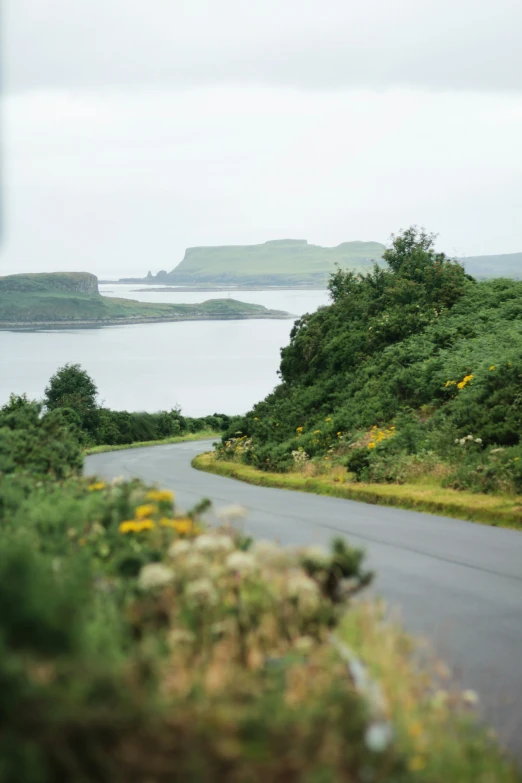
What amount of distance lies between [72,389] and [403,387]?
55150mm

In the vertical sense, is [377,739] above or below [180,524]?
below

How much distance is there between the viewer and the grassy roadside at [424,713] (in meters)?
5.77

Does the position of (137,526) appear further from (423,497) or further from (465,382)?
(465,382)

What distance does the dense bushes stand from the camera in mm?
25922

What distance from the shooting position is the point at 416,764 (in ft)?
18.4

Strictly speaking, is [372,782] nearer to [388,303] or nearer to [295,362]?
[388,303]

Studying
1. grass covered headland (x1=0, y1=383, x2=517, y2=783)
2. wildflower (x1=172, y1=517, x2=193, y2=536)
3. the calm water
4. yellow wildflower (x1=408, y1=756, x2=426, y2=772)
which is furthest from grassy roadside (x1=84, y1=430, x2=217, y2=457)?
yellow wildflower (x1=408, y1=756, x2=426, y2=772)

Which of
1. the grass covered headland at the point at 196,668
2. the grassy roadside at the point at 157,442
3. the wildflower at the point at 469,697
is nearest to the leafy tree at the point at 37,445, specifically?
the grass covered headland at the point at 196,668

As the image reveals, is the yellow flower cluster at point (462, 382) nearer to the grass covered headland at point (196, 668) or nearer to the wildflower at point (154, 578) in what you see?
the grass covered headland at point (196, 668)

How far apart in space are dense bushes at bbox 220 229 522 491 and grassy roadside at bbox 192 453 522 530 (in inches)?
27.7

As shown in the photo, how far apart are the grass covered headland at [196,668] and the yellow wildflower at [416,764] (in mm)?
18

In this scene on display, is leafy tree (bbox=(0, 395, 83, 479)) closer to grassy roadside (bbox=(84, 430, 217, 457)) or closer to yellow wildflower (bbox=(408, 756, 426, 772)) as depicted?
yellow wildflower (bbox=(408, 756, 426, 772))

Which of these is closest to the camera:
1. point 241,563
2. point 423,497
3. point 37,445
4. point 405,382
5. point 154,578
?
point 154,578

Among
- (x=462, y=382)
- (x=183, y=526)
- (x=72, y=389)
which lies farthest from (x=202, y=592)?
(x=72, y=389)
